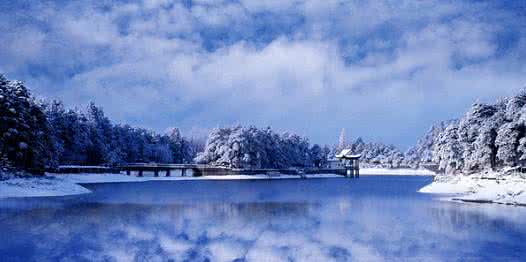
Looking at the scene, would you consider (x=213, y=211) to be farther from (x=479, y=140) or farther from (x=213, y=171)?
(x=213, y=171)

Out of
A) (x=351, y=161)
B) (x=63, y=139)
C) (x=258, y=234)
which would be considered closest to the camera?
(x=258, y=234)

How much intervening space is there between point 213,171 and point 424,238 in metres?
91.1

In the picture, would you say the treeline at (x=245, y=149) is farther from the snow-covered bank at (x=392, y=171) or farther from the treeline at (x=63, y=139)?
the snow-covered bank at (x=392, y=171)

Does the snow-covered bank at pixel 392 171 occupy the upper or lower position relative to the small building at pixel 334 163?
lower

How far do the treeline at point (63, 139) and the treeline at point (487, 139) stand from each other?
148 ft

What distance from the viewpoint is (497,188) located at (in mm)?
41406

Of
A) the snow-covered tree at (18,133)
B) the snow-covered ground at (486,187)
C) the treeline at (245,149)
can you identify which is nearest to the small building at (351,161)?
the treeline at (245,149)

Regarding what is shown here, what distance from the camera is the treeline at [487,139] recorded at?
4884cm

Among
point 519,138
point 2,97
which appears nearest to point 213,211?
point 2,97

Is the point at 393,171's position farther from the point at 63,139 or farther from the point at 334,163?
the point at 63,139

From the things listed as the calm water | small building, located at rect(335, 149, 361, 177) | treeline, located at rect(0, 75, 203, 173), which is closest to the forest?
treeline, located at rect(0, 75, 203, 173)

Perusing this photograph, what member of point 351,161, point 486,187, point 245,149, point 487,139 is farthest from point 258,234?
point 351,161

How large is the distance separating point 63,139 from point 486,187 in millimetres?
68526

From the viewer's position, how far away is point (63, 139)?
287 ft
